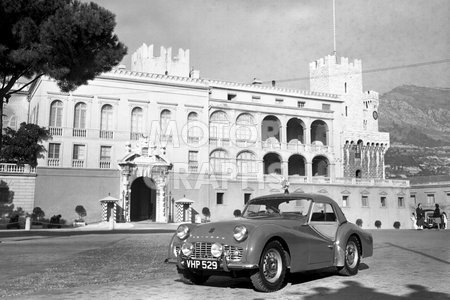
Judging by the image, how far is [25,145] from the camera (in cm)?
3819

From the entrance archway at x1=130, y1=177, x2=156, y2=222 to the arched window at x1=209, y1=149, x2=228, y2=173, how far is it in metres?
6.71

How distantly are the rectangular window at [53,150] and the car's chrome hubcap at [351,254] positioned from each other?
35.0 m

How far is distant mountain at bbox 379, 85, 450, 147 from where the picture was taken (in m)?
137

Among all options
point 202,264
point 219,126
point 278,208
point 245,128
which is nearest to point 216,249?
point 202,264

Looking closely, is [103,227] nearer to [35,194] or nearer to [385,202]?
[35,194]

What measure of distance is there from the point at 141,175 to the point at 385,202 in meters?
29.9

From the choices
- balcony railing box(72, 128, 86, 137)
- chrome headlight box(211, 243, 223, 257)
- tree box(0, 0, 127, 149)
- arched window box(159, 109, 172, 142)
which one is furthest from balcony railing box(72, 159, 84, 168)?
chrome headlight box(211, 243, 223, 257)

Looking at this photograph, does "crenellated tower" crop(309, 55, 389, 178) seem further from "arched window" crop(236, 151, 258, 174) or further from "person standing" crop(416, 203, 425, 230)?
"person standing" crop(416, 203, 425, 230)

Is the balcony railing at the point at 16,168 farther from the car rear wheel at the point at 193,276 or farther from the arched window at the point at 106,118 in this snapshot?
the car rear wheel at the point at 193,276

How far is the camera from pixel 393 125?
143875 mm

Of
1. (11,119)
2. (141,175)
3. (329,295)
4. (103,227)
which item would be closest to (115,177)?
(141,175)

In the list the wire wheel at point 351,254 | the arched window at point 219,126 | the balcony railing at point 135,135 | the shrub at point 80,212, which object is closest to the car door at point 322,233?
the wire wheel at point 351,254

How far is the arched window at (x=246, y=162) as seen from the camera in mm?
48250

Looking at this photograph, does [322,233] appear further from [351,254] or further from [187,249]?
[187,249]
